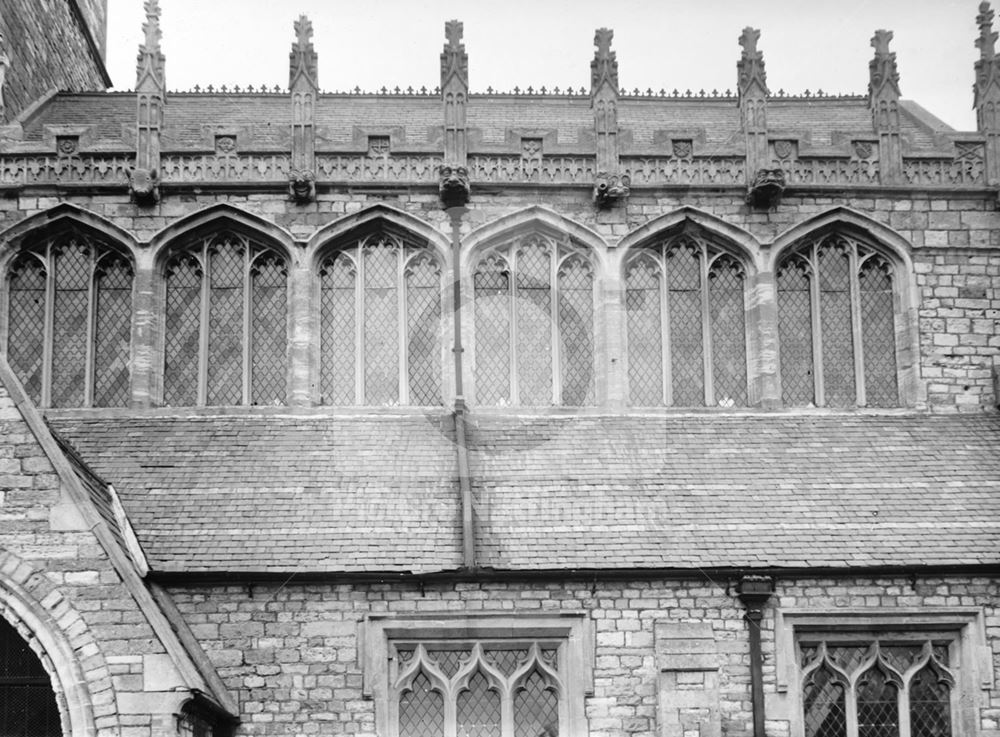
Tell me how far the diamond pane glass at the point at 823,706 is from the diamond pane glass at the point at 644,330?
14.8 ft

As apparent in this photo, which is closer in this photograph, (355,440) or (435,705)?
(435,705)

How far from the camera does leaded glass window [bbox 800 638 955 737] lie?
1560cm

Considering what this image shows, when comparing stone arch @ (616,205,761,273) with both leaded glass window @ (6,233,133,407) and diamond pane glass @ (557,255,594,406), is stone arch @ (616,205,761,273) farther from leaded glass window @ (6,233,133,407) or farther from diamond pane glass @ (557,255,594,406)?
leaded glass window @ (6,233,133,407)

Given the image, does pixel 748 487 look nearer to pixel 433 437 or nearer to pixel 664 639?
pixel 664 639

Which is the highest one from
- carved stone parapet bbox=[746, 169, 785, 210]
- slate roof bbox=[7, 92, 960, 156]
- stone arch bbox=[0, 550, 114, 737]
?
slate roof bbox=[7, 92, 960, 156]

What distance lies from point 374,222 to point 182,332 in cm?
291

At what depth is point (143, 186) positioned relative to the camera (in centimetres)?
1873

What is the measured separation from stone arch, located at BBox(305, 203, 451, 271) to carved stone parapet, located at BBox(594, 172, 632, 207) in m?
2.08

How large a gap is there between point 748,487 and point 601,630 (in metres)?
2.65

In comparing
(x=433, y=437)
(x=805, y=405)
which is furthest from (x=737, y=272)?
(x=433, y=437)

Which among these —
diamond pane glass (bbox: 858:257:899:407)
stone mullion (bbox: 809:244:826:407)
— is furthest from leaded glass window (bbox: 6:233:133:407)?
diamond pane glass (bbox: 858:257:899:407)

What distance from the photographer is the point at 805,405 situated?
18.8m

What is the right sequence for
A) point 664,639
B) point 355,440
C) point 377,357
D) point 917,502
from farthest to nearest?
point 377,357 < point 355,440 < point 917,502 < point 664,639

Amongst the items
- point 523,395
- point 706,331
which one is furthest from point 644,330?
point 523,395
